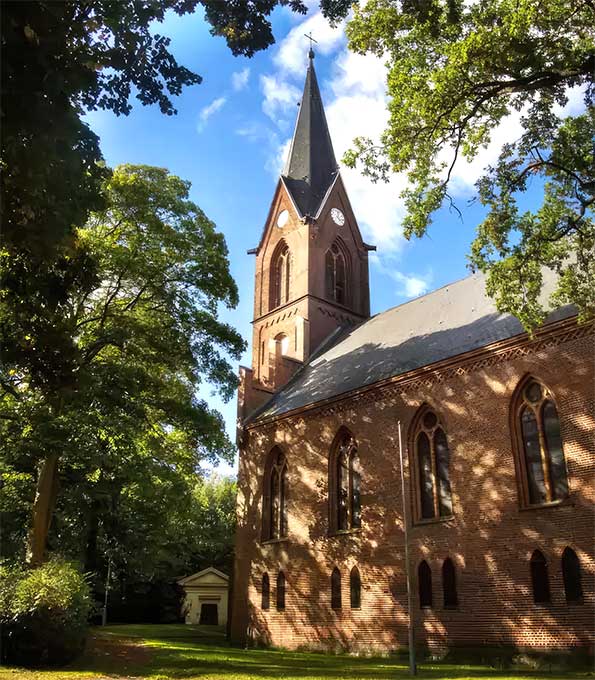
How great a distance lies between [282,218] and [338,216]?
2922mm

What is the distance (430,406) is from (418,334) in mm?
4043

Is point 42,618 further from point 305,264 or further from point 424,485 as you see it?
point 305,264

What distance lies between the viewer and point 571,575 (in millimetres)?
14344

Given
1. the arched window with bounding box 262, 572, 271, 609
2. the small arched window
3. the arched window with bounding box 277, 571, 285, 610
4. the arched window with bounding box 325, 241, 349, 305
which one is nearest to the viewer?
the small arched window

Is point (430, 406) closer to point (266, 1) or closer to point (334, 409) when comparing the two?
point (334, 409)

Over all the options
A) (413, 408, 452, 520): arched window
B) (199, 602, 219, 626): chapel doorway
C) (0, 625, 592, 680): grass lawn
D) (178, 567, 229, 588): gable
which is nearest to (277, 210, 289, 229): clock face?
(413, 408, 452, 520): arched window

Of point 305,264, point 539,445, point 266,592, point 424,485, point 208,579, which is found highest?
point 305,264

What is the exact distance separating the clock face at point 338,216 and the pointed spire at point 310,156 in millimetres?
900

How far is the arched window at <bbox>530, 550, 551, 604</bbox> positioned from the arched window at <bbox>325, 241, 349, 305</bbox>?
58.8 ft

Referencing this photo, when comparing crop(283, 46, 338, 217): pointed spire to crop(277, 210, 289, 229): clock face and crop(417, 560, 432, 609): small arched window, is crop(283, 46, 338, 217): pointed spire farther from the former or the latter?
crop(417, 560, 432, 609): small arched window

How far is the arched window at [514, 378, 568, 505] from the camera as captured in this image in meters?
15.4

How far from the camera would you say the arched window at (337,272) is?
31.4m

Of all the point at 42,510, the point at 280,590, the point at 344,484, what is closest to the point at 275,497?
the point at 280,590

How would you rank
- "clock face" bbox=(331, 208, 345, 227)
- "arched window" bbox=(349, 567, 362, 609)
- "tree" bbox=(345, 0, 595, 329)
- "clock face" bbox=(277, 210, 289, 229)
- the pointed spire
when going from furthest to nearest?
the pointed spire < "clock face" bbox=(277, 210, 289, 229) < "clock face" bbox=(331, 208, 345, 227) < "arched window" bbox=(349, 567, 362, 609) < "tree" bbox=(345, 0, 595, 329)
